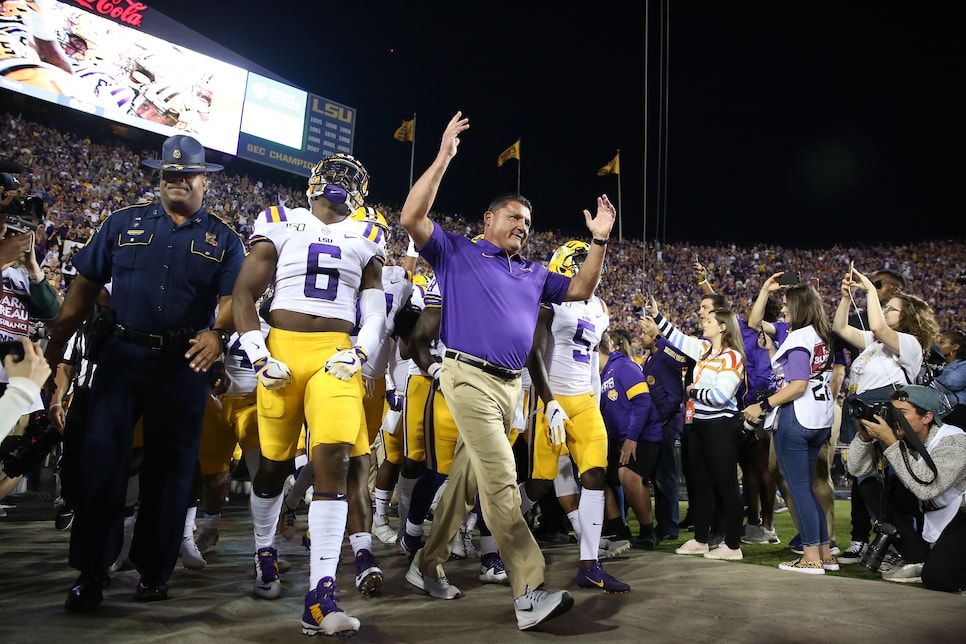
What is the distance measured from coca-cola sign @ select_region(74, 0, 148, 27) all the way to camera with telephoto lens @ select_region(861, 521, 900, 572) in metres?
26.0

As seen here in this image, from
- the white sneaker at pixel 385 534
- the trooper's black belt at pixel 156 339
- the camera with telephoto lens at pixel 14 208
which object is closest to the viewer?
the camera with telephoto lens at pixel 14 208

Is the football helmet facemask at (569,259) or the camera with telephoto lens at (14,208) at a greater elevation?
the football helmet facemask at (569,259)

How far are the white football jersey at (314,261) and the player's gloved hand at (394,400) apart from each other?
242 centimetres

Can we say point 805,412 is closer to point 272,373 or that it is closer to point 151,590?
point 272,373

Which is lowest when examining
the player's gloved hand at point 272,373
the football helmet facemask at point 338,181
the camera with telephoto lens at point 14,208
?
the player's gloved hand at point 272,373

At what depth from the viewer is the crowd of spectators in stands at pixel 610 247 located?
18.3 metres

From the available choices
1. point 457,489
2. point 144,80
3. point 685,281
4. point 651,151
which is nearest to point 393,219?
point 144,80

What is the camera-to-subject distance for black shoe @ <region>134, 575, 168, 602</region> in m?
3.71

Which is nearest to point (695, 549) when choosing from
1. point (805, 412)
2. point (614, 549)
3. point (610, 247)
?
point (614, 549)

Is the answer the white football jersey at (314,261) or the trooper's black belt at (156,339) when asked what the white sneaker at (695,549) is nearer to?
the white football jersey at (314,261)

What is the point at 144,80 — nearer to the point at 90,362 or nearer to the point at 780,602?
the point at 90,362

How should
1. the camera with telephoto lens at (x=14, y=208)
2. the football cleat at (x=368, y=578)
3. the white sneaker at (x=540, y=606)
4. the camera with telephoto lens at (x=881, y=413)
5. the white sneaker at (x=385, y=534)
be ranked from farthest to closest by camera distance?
the white sneaker at (x=385, y=534)
the camera with telephoto lens at (x=881, y=413)
the football cleat at (x=368, y=578)
the camera with telephoto lens at (x=14, y=208)
the white sneaker at (x=540, y=606)

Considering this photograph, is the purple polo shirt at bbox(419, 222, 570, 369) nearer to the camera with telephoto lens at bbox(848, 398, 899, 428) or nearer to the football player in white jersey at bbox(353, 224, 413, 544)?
the football player in white jersey at bbox(353, 224, 413, 544)

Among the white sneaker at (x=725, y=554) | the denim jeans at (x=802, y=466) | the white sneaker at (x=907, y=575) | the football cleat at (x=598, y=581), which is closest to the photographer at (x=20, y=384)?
the football cleat at (x=598, y=581)
